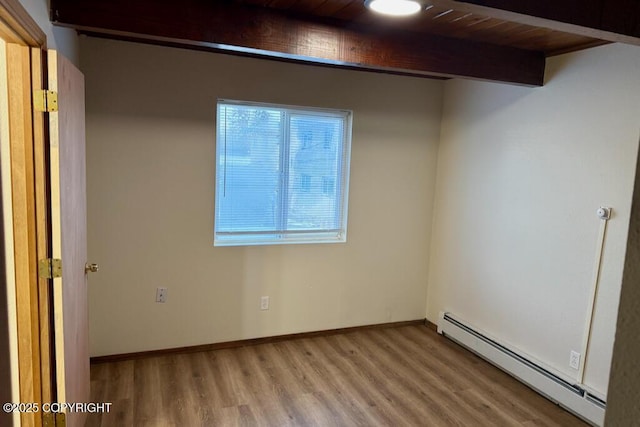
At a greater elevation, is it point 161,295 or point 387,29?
point 387,29

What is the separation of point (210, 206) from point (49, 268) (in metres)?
1.55

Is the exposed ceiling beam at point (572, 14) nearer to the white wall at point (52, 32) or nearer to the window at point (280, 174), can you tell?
the white wall at point (52, 32)

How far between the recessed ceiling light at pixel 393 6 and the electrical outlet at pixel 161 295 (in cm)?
241

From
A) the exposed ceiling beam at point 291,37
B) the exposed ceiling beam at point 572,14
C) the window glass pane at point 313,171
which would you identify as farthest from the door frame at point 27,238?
the window glass pane at point 313,171

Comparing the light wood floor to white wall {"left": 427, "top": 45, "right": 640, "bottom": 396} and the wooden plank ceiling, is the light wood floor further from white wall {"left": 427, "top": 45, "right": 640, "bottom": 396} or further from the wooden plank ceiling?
the wooden plank ceiling

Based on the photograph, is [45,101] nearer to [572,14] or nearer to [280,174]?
[280,174]

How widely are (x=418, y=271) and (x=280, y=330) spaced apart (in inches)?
55.0

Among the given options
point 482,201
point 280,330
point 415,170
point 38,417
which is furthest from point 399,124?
point 38,417

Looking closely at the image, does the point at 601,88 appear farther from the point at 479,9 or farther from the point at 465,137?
the point at 479,9

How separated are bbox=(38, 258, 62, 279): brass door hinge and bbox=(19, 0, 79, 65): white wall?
0.91 metres

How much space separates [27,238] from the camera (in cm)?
169

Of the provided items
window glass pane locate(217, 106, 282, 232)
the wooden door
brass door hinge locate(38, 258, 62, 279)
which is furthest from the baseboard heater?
brass door hinge locate(38, 258, 62, 279)

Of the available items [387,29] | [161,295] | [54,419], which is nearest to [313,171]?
[387,29]

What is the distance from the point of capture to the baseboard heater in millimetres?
2613
